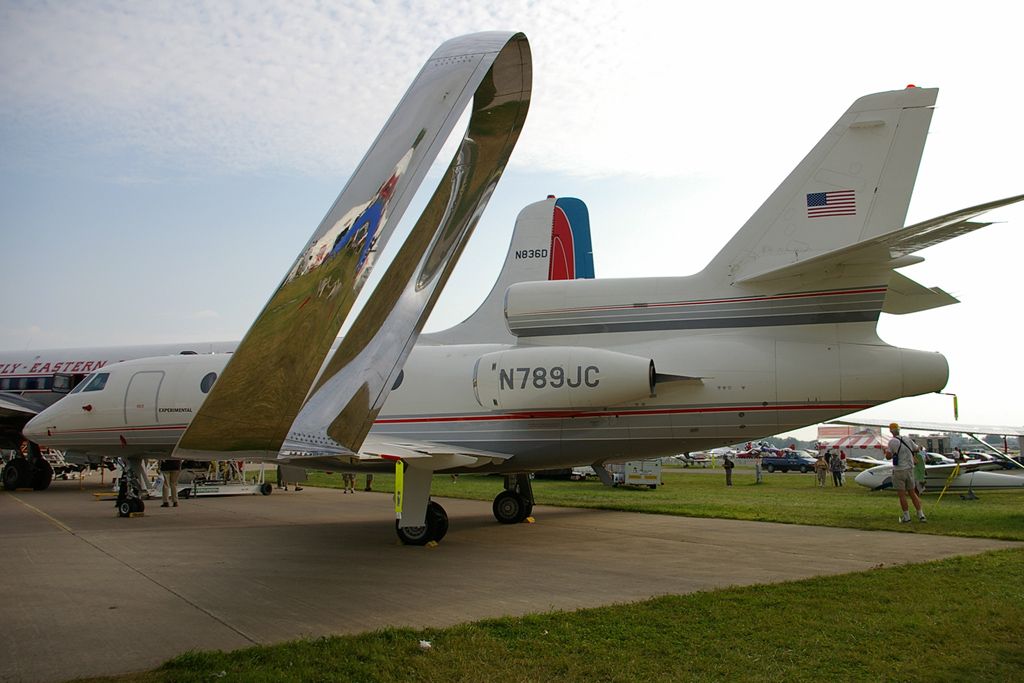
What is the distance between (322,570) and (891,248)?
7445mm

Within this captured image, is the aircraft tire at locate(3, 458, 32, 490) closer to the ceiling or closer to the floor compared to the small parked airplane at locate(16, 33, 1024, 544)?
closer to the floor

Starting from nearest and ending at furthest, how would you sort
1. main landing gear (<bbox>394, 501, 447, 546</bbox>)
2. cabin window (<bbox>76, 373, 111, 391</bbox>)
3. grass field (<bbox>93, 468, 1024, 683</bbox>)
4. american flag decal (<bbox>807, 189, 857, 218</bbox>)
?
grass field (<bbox>93, 468, 1024, 683</bbox>)
american flag decal (<bbox>807, 189, 857, 218</bbox>)
main landing gear (<bbox>394, 501, 447, 546</bbox>)
cabin window (<bbox>76, 373, 111, 391</bbox>)

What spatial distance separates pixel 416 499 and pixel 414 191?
6.09m

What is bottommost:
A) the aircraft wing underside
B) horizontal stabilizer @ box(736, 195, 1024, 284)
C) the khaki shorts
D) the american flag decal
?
the khaki shorts

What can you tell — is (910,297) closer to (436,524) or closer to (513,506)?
(436,524)

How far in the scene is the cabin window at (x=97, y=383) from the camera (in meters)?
14.7

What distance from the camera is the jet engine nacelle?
9977 millimetres

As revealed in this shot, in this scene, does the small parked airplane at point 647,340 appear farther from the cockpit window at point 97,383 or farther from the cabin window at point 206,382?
the cockpit window at point 97,383

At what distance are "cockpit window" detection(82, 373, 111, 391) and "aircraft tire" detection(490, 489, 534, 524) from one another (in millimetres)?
8089

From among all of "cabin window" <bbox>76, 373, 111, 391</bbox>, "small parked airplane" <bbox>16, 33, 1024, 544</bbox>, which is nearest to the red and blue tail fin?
"small parked airplane" <bbox>16, 33, 1024, 544</bbox>

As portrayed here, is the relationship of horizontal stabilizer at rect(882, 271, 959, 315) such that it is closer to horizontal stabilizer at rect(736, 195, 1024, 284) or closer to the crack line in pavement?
horizontal stabilizer at rect(736, 195, 1024, 284)

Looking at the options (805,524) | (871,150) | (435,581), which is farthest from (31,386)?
(871,150)

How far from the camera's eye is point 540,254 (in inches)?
615

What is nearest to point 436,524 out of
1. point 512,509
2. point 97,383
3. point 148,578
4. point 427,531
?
point 427,531
